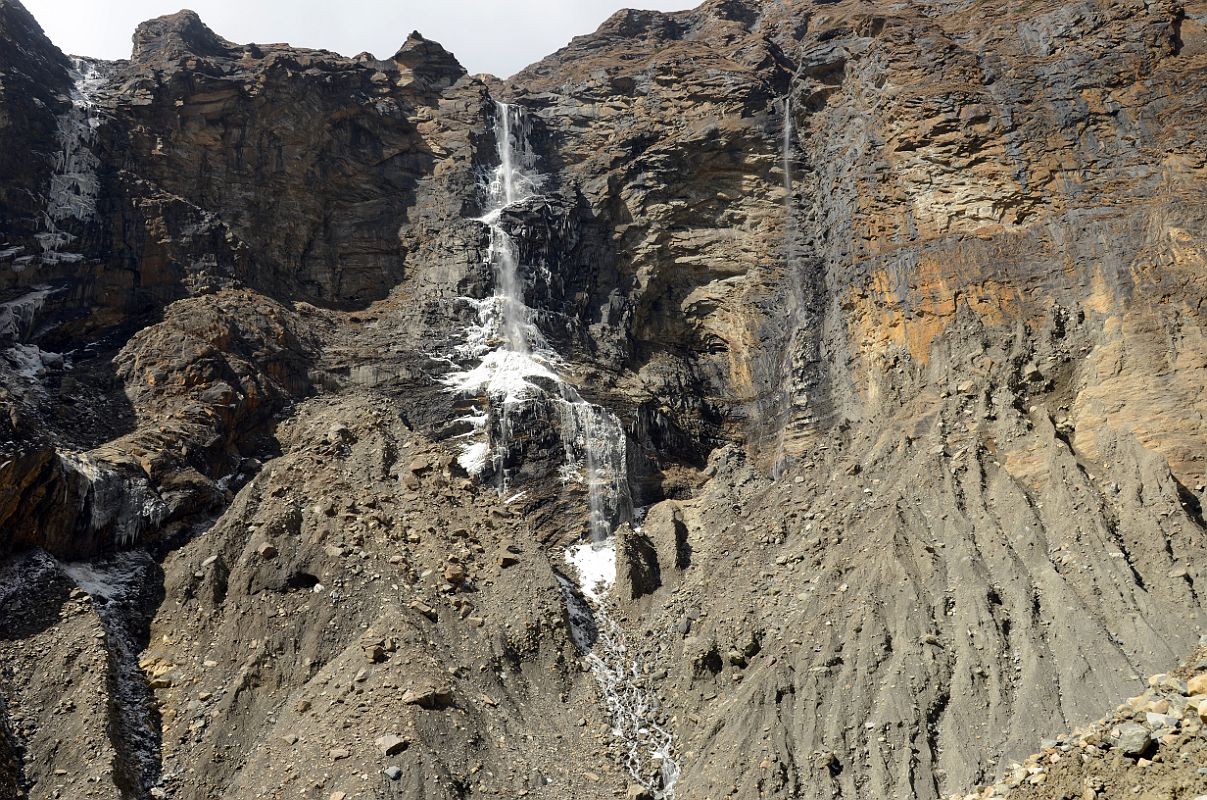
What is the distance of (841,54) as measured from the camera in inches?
1591

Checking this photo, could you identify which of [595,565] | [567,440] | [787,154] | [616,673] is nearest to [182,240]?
[567,440]

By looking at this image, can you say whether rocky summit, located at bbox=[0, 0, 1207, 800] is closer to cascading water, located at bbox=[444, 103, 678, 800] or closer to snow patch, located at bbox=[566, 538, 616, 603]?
cascading water, located at bbox=[444, 103, 678, 800]

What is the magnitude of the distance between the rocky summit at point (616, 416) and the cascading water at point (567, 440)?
7.5 inches

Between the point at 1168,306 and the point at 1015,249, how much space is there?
561cm

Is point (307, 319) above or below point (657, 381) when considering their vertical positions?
above

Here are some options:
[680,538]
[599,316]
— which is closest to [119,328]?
[599,316]

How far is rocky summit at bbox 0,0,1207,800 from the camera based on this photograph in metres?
19.7

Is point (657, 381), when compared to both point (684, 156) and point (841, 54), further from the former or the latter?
point (841, 54)

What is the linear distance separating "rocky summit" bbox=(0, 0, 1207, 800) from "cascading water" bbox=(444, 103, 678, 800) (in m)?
0.19

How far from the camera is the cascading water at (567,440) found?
23.0 m

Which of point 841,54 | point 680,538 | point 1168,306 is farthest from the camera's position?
point 841,54

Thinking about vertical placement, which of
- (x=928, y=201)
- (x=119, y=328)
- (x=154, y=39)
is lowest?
(x=928, y=201)

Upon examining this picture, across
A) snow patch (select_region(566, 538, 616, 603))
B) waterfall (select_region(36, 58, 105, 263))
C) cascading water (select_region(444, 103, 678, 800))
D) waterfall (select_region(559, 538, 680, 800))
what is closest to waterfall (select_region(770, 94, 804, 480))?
cascading water (select_region(444, 103, 678, 800))

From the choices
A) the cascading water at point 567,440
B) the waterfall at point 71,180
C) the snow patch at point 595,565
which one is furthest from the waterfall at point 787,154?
the waterfall at point 71,180
